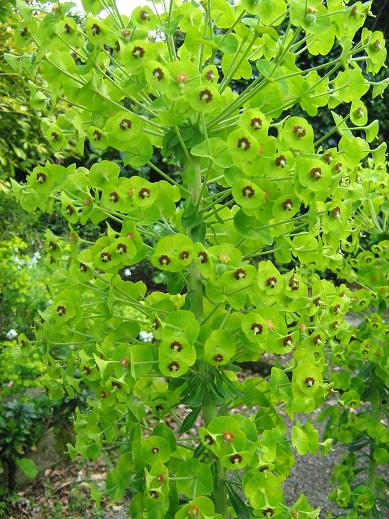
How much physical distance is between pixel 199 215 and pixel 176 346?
34cm

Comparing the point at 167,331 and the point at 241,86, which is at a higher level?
the point at 167,331

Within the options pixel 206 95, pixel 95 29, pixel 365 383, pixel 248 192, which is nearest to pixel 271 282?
pixel 248 192

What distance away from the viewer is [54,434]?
149 inches

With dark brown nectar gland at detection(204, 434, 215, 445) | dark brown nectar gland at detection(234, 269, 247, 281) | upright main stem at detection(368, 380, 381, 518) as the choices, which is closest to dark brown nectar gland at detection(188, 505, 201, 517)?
dark brown nectar gland at detection(204, 434, 215, 445)

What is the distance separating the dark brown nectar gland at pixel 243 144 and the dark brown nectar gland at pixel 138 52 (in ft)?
0.83

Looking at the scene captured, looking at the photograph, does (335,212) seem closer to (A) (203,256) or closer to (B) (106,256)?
(A) (203,256)

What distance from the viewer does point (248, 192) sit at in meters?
1.09

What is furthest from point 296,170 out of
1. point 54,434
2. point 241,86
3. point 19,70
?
point 241,86

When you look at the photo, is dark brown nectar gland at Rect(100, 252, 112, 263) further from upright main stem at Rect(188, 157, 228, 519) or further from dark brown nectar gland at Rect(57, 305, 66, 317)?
upright main stem at Rect(188, 157, 228, 519)

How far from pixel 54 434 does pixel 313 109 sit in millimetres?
3236

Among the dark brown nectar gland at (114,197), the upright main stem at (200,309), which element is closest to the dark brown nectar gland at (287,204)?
the upright main stem at (200,309)

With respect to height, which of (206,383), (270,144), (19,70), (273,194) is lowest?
(206,383)

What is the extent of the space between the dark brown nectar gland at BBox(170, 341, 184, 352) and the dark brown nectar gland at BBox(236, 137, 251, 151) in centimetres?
41

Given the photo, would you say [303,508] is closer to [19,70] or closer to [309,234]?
[309,234]
